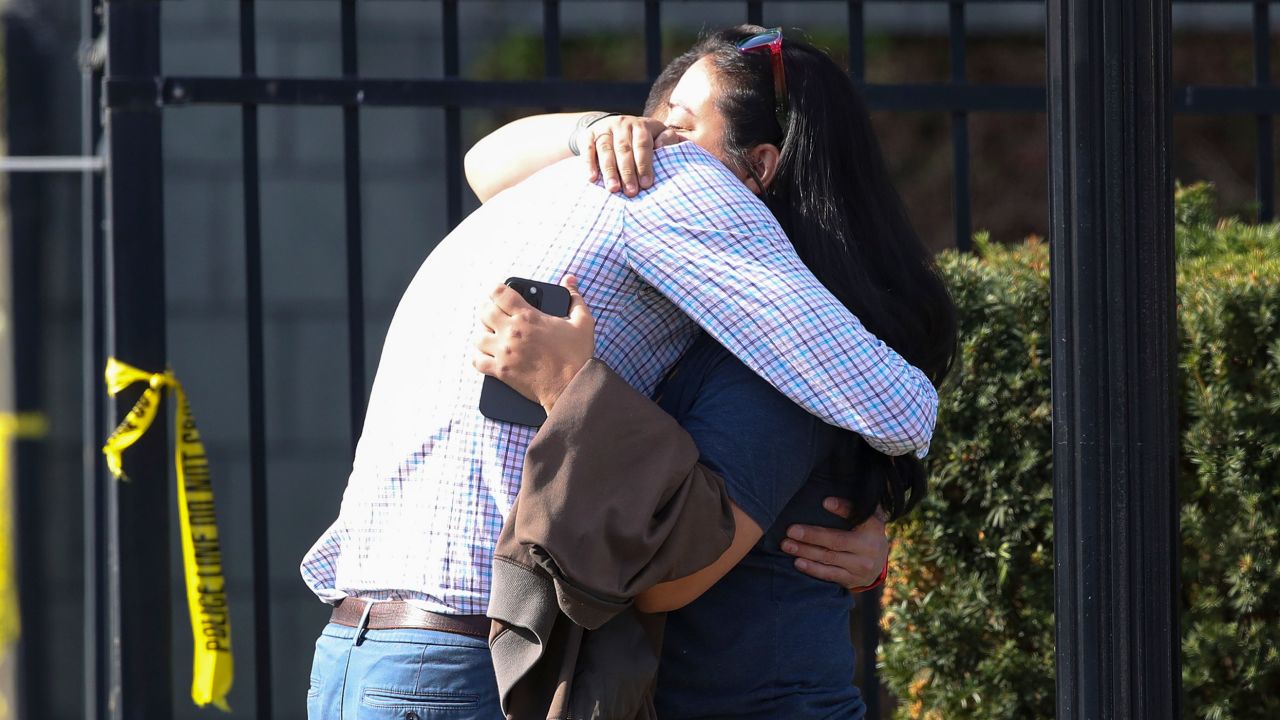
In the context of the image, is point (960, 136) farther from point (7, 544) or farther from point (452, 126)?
point (7, 544)

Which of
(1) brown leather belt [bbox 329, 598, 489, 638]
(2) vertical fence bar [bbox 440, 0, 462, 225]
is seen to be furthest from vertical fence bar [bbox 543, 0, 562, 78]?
(1) brown leather belt [bbox 329, 598, 489, 638]

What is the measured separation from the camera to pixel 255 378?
276 centimetres

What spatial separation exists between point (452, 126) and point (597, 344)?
122cm

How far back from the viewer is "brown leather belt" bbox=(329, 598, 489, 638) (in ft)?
5.25

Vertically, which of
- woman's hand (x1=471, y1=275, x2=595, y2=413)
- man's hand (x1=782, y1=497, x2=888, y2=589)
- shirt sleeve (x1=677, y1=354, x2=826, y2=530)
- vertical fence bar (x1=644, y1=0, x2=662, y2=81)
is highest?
vertical fence bar (x1=644, y1=0, x2=662, y2=81)

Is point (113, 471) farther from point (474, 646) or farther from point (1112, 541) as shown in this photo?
point (1112, 541)

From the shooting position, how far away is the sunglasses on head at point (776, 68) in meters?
1.96

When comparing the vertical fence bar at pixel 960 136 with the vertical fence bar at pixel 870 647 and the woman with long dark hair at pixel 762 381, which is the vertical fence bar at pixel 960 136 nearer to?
the vertical fence bar at pixel 870 647

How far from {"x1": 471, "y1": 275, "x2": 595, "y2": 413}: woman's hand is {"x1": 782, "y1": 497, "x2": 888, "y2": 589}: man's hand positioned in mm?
390

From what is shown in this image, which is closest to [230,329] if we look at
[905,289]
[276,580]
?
[276,580]

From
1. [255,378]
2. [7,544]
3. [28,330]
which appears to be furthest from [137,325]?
[7,544]

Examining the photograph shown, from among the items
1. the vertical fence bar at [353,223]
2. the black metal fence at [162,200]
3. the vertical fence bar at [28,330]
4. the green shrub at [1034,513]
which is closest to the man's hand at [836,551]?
the green shrub at [1034,513]

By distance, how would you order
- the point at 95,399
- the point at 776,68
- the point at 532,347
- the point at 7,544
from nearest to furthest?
the point at 532,347 < the point at 776,68 < the point at 95,399 < the point at 7,544

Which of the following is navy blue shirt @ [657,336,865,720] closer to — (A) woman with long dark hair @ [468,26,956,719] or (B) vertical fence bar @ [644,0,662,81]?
(A) woman with long dark hair @ [468,26,956,719]
